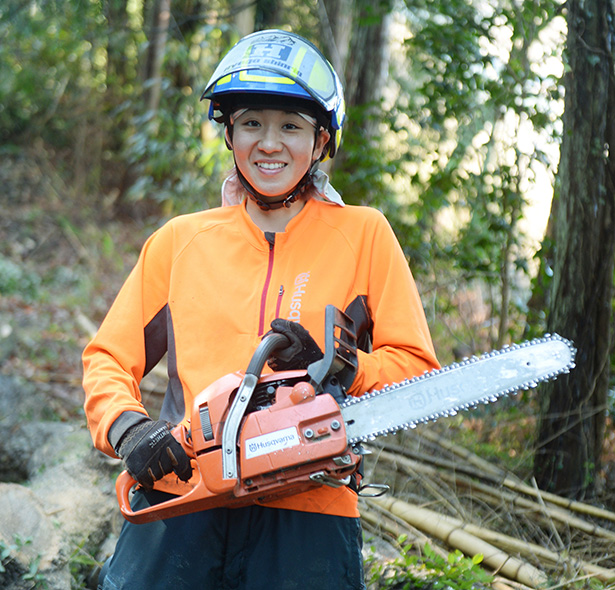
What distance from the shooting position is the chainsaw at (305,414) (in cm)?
166

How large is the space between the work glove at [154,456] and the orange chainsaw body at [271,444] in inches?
2.6

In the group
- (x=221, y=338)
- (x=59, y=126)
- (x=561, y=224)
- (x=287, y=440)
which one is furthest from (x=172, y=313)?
(x=59, y=126)

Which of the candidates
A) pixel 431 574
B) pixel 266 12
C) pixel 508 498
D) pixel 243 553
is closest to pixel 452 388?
pixel 243 553

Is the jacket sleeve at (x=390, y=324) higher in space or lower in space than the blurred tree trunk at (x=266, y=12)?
lower

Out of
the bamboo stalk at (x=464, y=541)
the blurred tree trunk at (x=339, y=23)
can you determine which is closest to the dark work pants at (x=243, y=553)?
the bamboo stalk at (x=464, y=541)

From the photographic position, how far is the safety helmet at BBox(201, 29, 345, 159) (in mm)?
2090

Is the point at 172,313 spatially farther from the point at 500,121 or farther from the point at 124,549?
the point at 500,121

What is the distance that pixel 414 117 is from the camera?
4691 mm

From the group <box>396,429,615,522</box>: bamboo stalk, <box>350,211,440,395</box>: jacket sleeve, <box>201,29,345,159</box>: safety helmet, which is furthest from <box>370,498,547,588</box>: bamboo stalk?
<box>201,29,345,159</box>: safety helmet

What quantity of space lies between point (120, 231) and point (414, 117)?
773 cm

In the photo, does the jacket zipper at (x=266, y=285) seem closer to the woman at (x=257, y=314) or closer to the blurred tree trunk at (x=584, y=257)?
the woman at (x=257, y=314)

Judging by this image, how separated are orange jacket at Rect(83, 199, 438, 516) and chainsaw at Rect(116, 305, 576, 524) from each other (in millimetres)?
149

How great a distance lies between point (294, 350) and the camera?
178cm

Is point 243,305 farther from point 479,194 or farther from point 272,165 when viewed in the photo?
point 479,194
